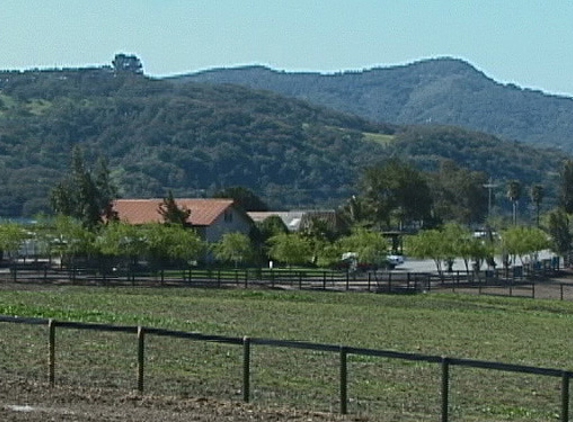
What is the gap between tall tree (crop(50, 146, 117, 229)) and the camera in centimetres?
11119

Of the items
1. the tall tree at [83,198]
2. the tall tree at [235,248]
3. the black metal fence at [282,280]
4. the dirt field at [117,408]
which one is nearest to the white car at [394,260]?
the tall tree at [235,248]

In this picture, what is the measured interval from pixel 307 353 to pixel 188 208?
8604 centimetres

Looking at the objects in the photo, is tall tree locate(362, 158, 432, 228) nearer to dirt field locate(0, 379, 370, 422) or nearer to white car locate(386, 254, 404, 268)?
white car locate(386, 254, 404, 268)

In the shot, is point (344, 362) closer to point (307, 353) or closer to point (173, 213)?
point (307, 353)

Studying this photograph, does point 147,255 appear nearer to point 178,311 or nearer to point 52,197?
point 52,197

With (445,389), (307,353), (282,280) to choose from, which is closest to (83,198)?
(282,280)

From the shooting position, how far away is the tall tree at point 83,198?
365 feet

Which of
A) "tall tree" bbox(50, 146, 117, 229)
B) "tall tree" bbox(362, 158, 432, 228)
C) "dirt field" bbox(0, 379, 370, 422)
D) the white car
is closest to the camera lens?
"dirt field" bbox(0, 379, 370, 422)

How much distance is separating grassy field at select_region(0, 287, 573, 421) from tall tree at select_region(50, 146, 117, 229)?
59.3 meters

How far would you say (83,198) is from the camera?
371ft

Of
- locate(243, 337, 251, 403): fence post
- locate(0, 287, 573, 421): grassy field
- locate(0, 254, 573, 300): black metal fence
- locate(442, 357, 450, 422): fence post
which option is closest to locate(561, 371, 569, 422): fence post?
locate(442, 357, 450, 422): fence post

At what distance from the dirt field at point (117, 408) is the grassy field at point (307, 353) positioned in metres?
0.88

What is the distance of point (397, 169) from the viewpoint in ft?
469

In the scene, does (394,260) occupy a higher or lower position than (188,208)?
lower
